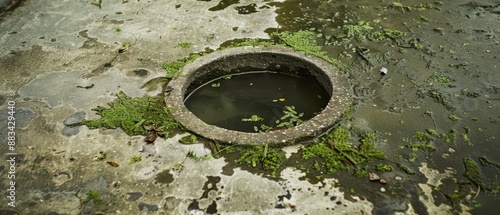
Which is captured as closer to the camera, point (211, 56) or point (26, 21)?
point (211, 56)

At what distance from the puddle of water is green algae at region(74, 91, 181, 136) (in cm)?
52

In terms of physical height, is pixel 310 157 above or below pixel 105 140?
above

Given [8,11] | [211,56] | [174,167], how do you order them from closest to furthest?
[174,167] → [211,56] → [8,11]

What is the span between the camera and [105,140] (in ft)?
10.2

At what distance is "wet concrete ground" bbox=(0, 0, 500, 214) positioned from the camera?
2.59 metres

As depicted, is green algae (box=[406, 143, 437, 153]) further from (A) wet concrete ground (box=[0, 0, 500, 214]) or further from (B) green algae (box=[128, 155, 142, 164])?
(B) green algae (box=[128, 155, 142, 164])

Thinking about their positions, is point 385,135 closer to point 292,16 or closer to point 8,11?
point 292,16

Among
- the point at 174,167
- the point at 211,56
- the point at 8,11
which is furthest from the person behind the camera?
the point at 8,11

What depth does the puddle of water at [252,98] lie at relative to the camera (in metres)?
3.71

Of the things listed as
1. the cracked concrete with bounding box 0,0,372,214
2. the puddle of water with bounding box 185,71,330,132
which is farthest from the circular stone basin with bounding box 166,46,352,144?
the cracked concrete with bounding box 0,0,372,214

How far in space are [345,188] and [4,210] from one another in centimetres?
243

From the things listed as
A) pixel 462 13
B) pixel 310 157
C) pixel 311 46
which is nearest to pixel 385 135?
pixel 310 157

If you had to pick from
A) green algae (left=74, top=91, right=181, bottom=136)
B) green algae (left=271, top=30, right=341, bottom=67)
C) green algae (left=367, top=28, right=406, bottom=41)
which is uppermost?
green algae (left=367, top=28, right=406, bottom=41)

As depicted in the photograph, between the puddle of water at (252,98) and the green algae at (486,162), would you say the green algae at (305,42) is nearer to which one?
the puddle of water at (252,98)
